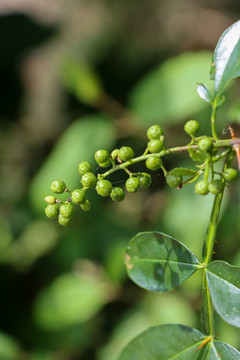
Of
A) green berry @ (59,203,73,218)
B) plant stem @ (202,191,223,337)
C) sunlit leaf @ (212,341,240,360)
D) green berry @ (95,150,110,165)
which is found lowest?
sunlit leaf @ (212,341,240,360)

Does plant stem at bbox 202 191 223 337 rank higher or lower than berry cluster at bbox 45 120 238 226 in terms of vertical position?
lower

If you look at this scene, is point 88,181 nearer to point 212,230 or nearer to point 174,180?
point 174,180

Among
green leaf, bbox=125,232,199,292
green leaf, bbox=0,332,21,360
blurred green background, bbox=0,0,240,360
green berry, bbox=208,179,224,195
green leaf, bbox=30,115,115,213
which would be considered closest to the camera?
green berry, bbox=208,179,224,195

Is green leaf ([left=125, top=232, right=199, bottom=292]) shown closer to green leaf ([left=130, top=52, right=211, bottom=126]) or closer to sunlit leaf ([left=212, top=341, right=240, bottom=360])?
sunlit leaf ([left=212, top=341, right=240, bottom=360])

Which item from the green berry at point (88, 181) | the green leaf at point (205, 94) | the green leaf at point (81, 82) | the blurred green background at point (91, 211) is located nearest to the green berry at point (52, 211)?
the green berry at point (88, 181)

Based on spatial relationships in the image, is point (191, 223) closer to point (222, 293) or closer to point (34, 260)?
point (34, 260)

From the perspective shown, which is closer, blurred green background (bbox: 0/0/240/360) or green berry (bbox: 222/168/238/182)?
green berry (bbox: 222/168/238/182)

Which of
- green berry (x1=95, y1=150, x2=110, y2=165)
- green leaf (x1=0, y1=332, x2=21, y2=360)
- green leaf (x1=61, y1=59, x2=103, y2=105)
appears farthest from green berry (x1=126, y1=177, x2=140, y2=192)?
green leaf (x1=61, y1=59, x2=103, y2=105)

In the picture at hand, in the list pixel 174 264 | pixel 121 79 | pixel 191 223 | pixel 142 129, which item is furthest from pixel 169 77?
pixel 174 264
